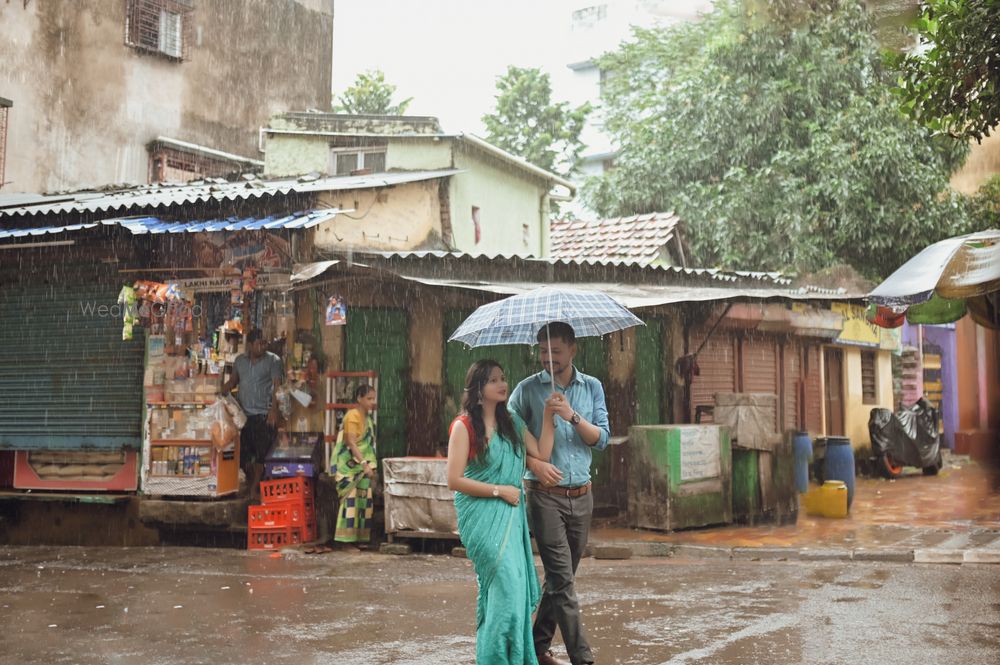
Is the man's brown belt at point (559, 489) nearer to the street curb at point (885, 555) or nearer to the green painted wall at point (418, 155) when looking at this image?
the street curb at point (885, 555)

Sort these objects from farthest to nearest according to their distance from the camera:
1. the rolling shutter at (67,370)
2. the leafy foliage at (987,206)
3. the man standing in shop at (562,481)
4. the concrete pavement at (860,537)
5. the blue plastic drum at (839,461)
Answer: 1. the leafy foliage at (987,206)
2. the blue plastic drum at (839,461)
3. the rolling shutter at (67,370)
4. the concrete pavement at (860,537)
5. the man standing in shop at (562,481)

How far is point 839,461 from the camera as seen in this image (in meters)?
14.0

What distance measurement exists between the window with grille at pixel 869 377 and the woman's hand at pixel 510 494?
53.4ft

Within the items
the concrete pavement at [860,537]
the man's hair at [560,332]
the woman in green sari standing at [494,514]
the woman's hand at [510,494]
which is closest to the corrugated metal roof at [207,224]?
the concrete pavement at [860,537]

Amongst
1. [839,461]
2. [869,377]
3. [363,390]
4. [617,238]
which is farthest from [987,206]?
[363,390]

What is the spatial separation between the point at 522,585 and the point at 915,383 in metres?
18.3

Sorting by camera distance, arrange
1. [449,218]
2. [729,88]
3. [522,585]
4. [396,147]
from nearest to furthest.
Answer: [522,585] → [449,218] → [396,147] → [729,88]

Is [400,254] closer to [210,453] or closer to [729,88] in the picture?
[210,453]

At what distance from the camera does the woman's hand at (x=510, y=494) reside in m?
5.10

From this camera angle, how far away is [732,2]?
26359mm

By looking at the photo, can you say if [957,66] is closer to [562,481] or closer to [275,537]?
[562,481]

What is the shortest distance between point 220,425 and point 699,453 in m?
5.27

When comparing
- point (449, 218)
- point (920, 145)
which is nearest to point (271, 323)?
point (449, 218)

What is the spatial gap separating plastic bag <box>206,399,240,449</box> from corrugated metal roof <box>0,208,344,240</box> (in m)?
1.94
